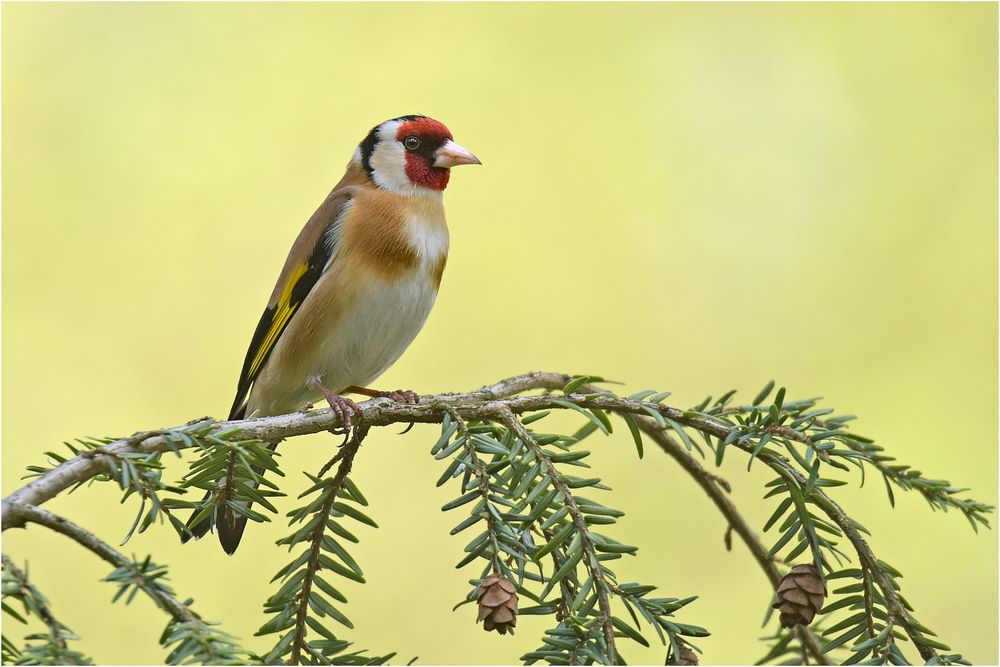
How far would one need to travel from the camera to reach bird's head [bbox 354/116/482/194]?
10.4 ft

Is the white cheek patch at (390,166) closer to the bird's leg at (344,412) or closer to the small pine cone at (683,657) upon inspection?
the bird's leg at (344,412)

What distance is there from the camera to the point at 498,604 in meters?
1.30

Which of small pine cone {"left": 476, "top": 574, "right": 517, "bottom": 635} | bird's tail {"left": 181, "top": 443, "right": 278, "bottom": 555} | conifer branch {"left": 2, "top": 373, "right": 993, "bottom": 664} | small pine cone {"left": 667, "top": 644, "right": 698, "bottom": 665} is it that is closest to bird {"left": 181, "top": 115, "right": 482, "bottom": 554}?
bird's tail {"left": 181, "top": 443, "right": 278, "bottom": 555}

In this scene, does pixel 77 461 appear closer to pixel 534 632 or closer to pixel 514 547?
pixel 514 547

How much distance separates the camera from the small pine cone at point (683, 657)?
130 centimetres

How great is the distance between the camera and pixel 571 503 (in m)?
1.42

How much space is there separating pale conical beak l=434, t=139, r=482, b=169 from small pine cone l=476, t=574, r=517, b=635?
2054 millimetres

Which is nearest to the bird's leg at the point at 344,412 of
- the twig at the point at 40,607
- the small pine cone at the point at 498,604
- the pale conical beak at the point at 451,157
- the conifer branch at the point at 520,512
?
the conifer branch at the point at 520,512

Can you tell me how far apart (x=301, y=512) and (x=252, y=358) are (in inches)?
59.1

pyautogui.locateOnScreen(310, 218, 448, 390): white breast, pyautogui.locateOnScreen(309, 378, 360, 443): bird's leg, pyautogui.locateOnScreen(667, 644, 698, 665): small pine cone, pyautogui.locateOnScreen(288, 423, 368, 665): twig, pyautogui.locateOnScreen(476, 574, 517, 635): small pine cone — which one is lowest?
pyautogui.locateOnScreen(667, 644, 698, 665): small pine cone

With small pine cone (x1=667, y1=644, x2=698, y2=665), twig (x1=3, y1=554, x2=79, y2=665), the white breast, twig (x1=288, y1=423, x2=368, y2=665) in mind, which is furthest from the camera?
the white breast

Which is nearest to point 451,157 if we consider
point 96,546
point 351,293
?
point 351,293

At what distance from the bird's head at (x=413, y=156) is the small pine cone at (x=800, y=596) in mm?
2016

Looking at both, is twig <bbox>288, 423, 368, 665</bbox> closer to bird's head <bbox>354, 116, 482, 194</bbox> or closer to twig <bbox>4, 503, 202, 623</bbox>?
twig <bbox>4, 503, 202, 623</bbox>
